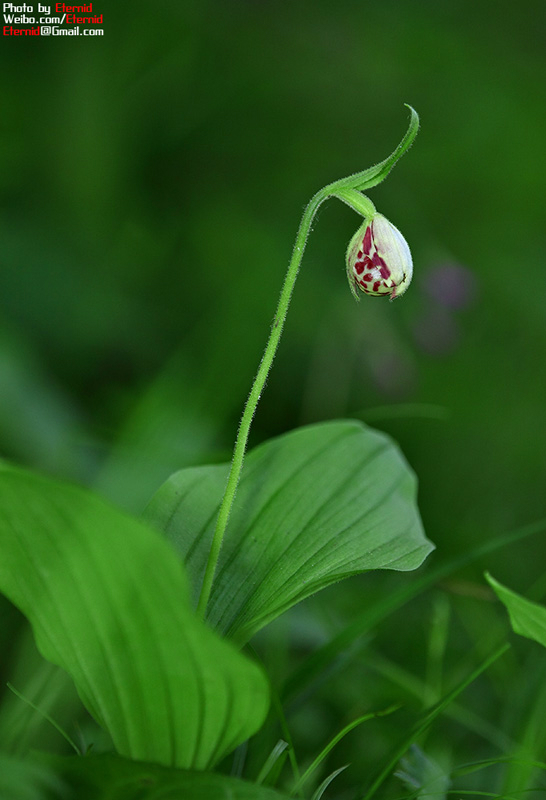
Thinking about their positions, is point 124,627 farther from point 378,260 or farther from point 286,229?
point 286,229

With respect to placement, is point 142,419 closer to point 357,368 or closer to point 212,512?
point 212,512

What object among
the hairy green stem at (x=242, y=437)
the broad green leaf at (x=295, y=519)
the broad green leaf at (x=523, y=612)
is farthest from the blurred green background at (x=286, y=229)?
the broad green leaf at (x=523, y=612)

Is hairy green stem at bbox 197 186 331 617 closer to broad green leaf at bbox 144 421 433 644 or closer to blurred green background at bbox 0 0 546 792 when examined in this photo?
broad green leaf at bbox 144 421 433 644

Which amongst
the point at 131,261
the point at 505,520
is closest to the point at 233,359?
the point at 131,261

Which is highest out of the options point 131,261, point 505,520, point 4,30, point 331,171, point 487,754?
point 4,30

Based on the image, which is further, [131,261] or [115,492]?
[131,261]

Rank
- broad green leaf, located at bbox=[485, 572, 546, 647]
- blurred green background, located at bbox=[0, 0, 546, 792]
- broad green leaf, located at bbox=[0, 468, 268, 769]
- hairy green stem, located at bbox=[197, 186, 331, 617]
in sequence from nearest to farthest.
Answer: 1. broad green leaf, located at bbox=[0, 468, 268, 769]
2. broad green leaf, located at bbox=[485, 572, 546, 647]
3. hairy green stem, located at bbox=[197, 186, 331, 617]
4. blurred green background, located at bbox=[0, 0, 546, 792]

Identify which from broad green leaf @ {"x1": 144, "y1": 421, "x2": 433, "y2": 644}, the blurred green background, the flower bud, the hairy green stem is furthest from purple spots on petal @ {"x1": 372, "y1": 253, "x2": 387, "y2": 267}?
the blurred green background
